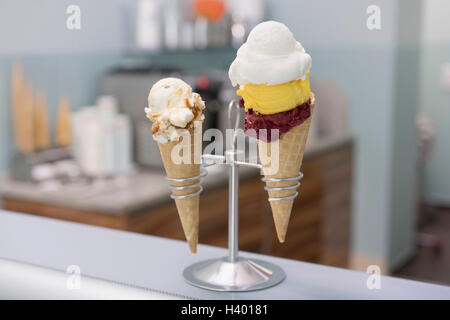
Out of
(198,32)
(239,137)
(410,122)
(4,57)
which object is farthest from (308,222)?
(239,137)

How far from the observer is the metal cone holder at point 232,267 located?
89cm

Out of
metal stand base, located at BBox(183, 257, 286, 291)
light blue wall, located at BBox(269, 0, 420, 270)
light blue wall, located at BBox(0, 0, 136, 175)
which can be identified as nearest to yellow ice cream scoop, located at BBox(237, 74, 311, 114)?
metal stand base, located at BBox(183, 257, 286, 291)

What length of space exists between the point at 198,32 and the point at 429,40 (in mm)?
2414

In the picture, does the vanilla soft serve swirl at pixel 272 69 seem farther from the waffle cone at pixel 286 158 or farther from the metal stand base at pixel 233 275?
the metal stand base at pixel 233 275

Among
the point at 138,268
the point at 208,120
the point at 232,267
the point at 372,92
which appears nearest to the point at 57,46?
the point at 208,120

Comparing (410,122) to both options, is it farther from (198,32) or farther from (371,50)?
(198,32)

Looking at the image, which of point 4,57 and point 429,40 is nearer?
point 4,57

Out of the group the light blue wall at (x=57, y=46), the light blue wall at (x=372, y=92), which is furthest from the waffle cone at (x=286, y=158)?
the light blue wall at (x=372, y=92)

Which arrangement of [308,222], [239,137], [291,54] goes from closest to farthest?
[291,54] → [239,137] → [308,222]

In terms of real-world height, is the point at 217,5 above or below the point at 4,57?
above

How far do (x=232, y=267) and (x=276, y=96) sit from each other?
0.30m

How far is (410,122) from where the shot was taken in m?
3.37

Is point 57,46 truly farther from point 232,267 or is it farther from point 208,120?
point 232,267

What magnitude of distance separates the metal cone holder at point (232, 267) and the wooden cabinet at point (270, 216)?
3.71ft
